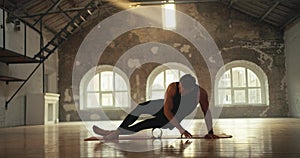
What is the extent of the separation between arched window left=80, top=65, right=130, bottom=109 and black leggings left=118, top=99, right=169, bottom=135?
10.1 metres

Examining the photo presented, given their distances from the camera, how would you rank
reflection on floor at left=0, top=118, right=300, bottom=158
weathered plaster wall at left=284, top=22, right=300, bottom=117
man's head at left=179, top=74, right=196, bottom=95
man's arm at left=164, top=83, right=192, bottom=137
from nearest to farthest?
1. reflection on floor at left=0, top=118, right=300, bottom=158
2. man's arm at left=164, top=83, right=192, bottom=137
3. man's head at left=179, top=74, right=196, bottom=95
4. weathered plaster wall at left=284, top=22, right=300, bottom=117

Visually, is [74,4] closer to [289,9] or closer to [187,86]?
[289,9]

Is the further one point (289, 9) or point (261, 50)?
point (261, 50)

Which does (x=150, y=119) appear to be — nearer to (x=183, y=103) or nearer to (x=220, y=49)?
(x=183, y=103)

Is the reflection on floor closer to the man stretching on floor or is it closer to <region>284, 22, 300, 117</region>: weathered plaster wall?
the man stretching on floor

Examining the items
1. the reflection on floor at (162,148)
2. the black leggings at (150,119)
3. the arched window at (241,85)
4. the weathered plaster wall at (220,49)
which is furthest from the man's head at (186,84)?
the arched window at (241,85)

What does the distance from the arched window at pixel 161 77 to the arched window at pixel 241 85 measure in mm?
1521

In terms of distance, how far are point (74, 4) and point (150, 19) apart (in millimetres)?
3230

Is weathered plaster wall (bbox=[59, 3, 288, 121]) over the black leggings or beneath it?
over

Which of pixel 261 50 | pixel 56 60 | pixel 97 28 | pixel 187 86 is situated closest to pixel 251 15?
pixel 261 50

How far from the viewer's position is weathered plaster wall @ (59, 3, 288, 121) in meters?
13.3

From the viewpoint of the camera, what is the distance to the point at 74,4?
12023mm

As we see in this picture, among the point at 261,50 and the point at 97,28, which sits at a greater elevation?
the point at 97,28

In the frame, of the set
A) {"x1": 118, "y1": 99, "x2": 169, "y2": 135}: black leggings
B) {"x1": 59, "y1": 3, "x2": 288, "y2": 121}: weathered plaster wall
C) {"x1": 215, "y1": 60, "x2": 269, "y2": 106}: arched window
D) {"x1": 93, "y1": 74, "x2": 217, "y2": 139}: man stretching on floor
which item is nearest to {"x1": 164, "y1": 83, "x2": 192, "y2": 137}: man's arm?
{"x1": 93, "y1": 74, "x2": 217, "y2": 139}: man stretching on floor
